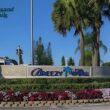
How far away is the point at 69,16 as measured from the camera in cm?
4444

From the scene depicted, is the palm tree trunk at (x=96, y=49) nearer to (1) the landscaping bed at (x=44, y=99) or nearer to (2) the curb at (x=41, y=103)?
(1) the landscaping bed at (x=44, y=99)

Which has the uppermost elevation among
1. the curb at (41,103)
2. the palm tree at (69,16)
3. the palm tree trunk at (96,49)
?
the palm tree at (69,16)

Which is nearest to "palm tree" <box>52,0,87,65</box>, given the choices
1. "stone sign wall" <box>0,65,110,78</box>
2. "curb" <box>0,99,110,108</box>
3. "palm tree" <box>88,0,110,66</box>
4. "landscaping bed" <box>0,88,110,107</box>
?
"palm tree" <box>88,0,110,66</box>

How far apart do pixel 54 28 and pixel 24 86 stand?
2035 centimetres

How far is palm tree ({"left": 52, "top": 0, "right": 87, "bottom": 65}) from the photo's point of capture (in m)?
43.6

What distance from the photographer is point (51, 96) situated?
71.1ft

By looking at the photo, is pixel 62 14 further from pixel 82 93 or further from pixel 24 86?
pixel 82 93

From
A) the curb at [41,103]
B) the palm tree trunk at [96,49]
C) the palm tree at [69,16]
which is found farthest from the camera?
the palm tree trunk at [96,49]

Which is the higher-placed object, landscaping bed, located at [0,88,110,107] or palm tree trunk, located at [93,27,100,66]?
palm tree trunk, located at [93,27,100,66]

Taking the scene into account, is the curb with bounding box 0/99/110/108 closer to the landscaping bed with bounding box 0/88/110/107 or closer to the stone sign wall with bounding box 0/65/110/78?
the landscaping bed with bounding box 0/88/110/107

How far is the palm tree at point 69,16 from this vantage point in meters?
43.6

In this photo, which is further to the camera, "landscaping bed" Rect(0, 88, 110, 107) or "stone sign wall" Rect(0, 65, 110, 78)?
"stone sign wall" Rect(0, 65, 110, 78)

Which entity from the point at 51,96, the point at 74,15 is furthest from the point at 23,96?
the point at 74,15

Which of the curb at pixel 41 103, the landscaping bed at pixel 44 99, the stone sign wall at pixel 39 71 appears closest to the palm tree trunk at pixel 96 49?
the stone sign wall at pixel 39 71
